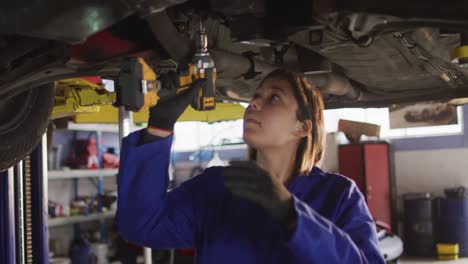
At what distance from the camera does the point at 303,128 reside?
53.7 inches

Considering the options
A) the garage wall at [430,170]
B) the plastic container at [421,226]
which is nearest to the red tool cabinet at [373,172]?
the plastic container at [421,226]

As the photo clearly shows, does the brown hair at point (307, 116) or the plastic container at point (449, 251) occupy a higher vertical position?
the brown hair at point (307, 116)

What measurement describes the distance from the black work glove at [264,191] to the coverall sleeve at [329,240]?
0.9 inches

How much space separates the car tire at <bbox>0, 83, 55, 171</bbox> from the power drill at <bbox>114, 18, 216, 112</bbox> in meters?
0.65

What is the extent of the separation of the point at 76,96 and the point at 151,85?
111cm

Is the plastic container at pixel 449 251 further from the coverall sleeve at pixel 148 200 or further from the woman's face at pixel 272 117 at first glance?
the coverall sleeve at pixel 148 200

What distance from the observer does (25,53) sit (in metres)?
1.34

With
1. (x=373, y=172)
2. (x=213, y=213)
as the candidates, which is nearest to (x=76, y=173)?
(x=373, y=172)

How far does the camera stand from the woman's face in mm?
1279

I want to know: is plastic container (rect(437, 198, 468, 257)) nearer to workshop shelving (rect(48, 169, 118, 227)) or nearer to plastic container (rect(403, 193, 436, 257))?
plastic container (rect(403, 193, 436, 257))

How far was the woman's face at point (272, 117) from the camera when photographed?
128 cm

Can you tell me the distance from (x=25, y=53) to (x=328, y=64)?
103 cm

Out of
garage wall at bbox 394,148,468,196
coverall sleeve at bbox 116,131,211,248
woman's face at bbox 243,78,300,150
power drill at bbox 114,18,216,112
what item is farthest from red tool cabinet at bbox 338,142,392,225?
power drill at bbox 114,18,216,112

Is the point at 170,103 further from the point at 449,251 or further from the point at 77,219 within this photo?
the point at 449,251
